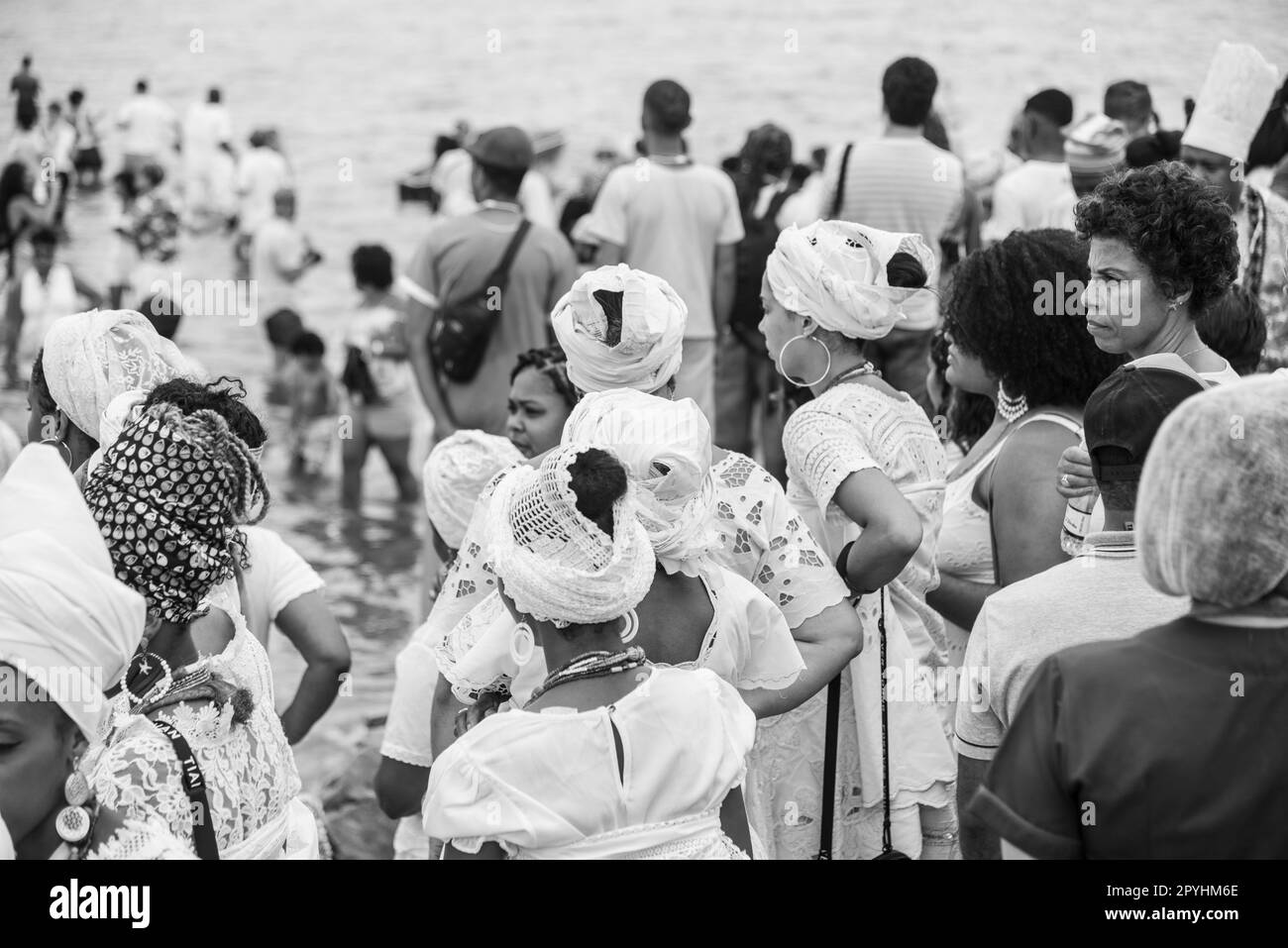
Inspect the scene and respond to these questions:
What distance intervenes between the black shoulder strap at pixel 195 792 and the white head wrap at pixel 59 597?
16 cm

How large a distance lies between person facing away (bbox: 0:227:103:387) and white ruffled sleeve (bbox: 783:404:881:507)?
10015 millimetres

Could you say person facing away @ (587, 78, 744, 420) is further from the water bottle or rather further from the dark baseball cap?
the dark baseball cap

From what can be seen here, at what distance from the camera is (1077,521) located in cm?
288

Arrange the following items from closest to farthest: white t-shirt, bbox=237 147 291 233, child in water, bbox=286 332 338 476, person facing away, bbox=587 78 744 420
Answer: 1. person facing away, bbox=587 78 744 420
2. child in water, bbox=286 332 338 476
3. white t-shirt, bbox=237 147 291 233

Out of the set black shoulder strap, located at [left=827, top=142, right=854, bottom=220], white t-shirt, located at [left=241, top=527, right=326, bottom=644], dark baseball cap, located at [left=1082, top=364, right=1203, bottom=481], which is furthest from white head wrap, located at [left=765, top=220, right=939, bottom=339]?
black shoulder strap, located at [left=827, top=142, right=854, bottom=220]

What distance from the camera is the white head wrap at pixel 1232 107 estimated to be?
491cm

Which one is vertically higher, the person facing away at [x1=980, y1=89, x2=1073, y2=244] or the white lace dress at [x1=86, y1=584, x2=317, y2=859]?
the person facing away at [x1=980, y1=89, x2=1073, y2=244]

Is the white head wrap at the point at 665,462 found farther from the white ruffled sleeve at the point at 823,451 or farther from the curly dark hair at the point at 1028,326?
the curly dark hair at the point at 1028,326

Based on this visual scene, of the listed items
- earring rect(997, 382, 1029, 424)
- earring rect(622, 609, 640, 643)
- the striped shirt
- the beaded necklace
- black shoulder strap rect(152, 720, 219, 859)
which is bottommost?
black shoulder strap rect(152, 720, 219, 859)

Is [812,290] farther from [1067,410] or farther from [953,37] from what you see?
[953,37]

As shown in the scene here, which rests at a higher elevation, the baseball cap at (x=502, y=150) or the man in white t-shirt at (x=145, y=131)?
the baseball cap at (x=502, y=150)

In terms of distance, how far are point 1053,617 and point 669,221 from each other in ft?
13.9

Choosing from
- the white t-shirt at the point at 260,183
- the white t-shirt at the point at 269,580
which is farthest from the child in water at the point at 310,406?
the white t-shirt at the point at 269,580

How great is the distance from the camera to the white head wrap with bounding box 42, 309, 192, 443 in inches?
130
